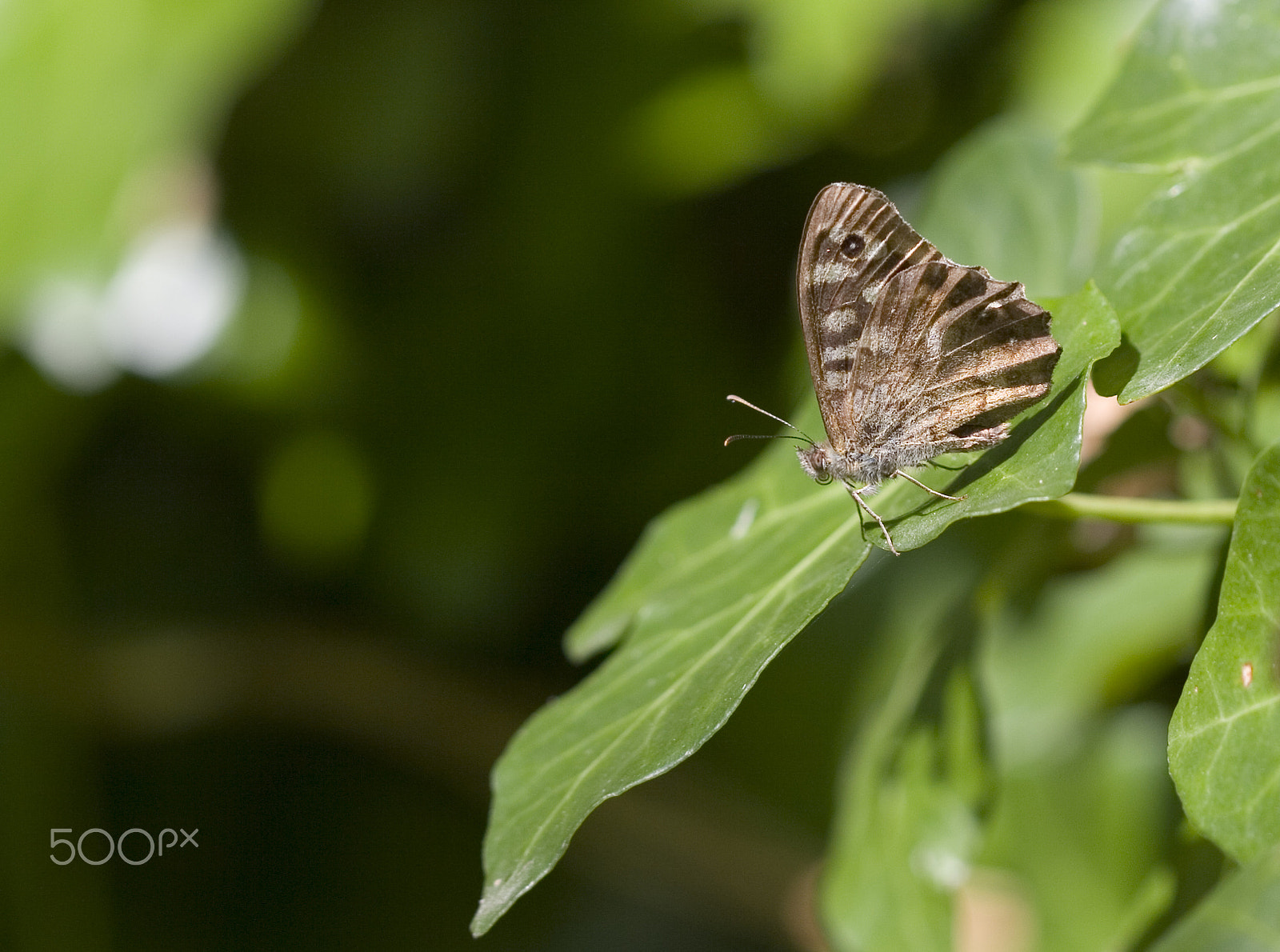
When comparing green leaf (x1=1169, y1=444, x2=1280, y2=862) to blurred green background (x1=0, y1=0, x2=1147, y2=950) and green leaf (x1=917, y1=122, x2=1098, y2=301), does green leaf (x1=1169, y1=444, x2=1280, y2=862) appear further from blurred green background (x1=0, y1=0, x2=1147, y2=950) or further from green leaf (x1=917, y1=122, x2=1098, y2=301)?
blurred green background (x1=0, y1=0, x2=1147, y2=950)

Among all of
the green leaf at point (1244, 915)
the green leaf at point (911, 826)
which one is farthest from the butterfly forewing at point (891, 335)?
the green leaf at point (1244, 915)

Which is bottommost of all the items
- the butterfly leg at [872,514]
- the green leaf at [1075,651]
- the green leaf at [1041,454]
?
the green leaf at [1075,651]

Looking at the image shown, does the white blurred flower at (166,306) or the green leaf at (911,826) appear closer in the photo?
the green leaf at (911,826)

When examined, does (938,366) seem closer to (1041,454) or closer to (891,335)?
(891,335)

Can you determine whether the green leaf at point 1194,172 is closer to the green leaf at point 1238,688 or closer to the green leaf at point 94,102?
the green leaf at point 1238,688

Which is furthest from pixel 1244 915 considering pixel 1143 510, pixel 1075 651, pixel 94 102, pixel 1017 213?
pixel 94 102

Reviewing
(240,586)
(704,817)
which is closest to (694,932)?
(704,817)

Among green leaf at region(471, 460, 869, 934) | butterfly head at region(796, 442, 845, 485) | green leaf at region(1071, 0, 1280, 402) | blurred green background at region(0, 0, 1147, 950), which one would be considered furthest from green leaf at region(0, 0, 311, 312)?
green leaf at region(1071, 0, 1280, 402)
